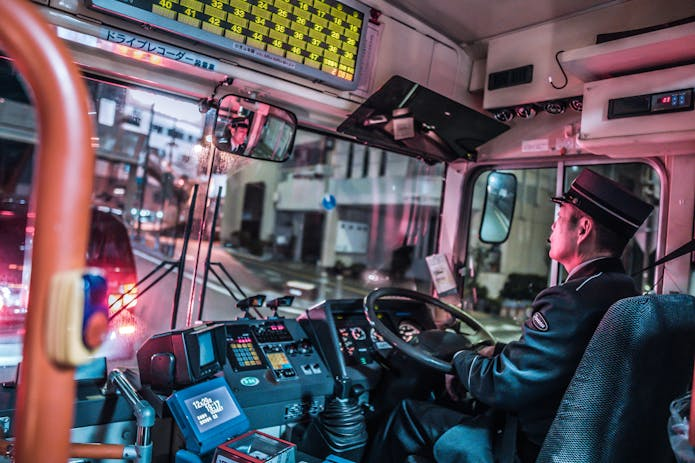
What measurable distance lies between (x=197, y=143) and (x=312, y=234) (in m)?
19.8

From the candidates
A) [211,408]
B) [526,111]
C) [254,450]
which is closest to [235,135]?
[211,408]

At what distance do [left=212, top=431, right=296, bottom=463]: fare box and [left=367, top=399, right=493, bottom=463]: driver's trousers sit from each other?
0.61 metres

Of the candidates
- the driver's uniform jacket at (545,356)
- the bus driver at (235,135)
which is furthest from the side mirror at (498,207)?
the bus driver at (235,135)

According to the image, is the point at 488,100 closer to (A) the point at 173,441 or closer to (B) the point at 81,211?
(A) the point at 173,441

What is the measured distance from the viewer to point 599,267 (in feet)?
7.25

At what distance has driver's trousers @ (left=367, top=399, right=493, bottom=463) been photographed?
6.86 feet

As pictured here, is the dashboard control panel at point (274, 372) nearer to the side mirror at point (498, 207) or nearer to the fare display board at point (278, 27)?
the fare display board at point (278, 27)

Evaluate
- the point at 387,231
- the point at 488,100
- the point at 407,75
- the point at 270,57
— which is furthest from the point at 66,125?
the point at 387,231

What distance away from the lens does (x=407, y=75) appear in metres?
3.25

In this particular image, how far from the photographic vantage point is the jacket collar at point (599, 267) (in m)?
2.21

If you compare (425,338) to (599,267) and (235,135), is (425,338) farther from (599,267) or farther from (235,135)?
(235,135)

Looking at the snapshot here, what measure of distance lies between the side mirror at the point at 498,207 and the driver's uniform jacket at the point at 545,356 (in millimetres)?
1548

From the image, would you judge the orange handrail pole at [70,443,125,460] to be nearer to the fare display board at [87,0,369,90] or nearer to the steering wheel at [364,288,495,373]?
the steering wheel at [364,288,495,373]

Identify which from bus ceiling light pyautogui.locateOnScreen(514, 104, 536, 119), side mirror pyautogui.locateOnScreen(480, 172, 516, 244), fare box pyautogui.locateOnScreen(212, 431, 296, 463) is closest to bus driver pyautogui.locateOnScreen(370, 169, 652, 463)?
fare box pyautogui.locateOnScreen(212, 431, 296, 463)
